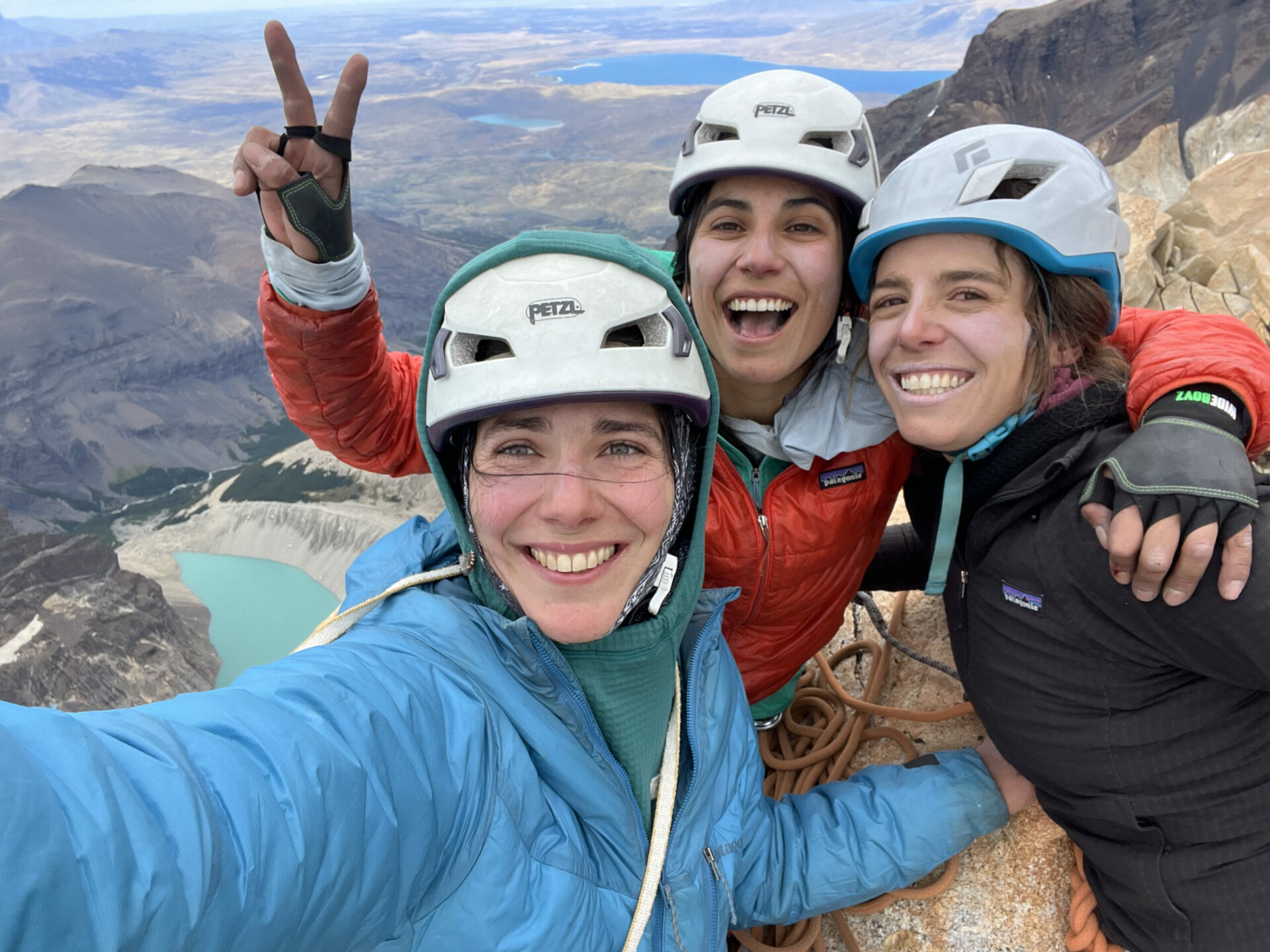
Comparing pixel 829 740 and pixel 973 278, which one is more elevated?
pixel 973 278

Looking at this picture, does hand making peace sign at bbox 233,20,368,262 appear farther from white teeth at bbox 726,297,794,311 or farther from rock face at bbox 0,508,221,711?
rock face at bbox 0,508,221,711

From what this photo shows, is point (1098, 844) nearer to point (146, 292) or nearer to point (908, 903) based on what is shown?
point (908, 903)

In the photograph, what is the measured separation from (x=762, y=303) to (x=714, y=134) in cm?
96

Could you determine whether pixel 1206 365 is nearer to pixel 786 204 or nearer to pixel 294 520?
pixel 786 204

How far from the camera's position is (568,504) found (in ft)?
6.57

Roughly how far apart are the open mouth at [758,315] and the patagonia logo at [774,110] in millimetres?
829

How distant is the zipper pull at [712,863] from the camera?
2.50m

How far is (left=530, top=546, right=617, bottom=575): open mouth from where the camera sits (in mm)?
2092

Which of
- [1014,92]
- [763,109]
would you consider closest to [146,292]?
[1014,92]

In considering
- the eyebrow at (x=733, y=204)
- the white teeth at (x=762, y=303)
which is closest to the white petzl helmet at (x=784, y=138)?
the eyebrow at (x=733, y=204)

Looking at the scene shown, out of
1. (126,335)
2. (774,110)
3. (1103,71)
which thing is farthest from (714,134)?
(126,335)

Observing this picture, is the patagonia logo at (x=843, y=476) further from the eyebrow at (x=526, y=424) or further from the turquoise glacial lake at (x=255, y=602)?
the turquoise glacial lake at (x=255, y=602)

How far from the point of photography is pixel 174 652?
65938 mm

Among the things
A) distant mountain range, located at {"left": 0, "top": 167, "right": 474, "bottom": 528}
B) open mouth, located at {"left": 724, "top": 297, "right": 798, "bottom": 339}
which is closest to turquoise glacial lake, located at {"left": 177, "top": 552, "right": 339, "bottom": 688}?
distant mountain range, located at {"left": 0, "top": 167, "right": 474, "bottom": 528}
